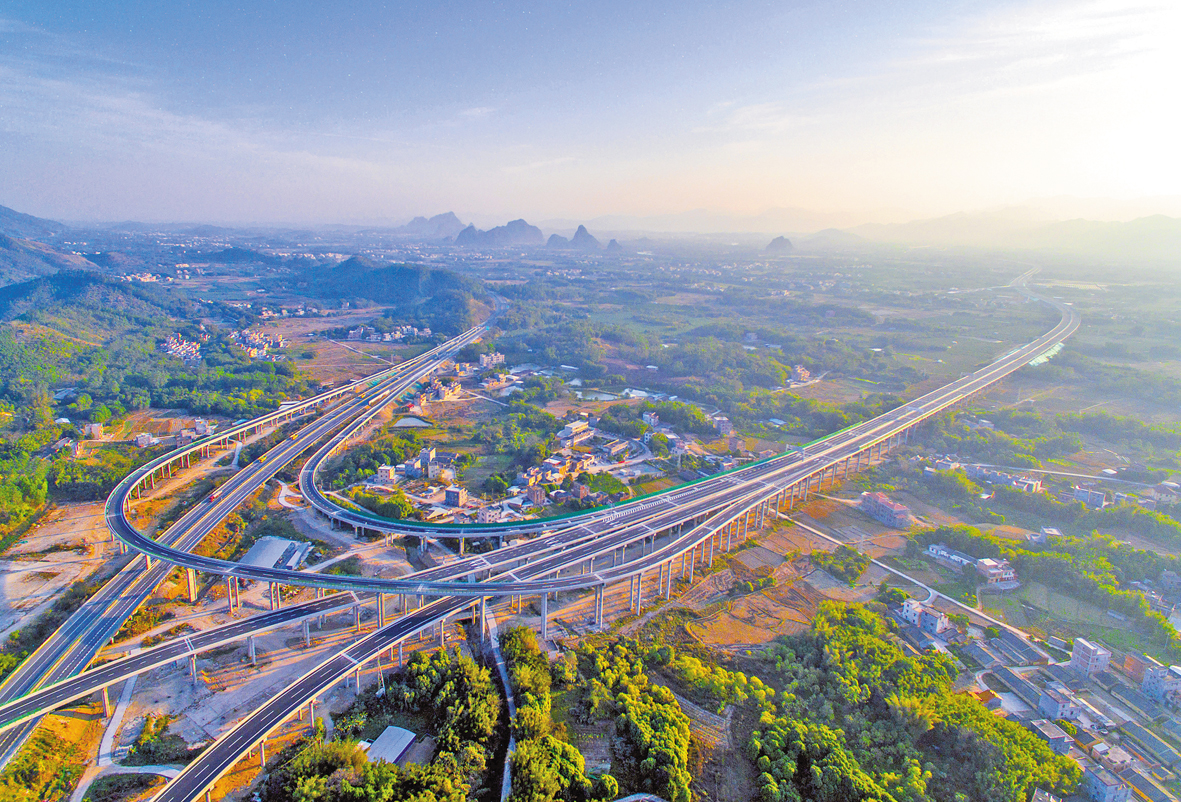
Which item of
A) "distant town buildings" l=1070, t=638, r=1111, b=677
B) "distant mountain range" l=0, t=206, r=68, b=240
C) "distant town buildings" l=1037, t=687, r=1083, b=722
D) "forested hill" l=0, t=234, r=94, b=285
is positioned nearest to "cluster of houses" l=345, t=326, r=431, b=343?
"forested hill" l=0, t=234, r=94, b=285

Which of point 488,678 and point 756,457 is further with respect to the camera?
point 756,457

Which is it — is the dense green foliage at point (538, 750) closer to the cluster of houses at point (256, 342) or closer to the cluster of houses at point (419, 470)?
the cluster of houses at point (419, 470)

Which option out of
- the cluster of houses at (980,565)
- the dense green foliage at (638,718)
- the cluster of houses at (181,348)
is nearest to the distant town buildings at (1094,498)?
the cluster of houses at (980,565)

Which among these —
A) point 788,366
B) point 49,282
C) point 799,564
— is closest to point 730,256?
point 788,366

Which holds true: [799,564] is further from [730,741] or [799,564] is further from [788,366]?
[788,366]

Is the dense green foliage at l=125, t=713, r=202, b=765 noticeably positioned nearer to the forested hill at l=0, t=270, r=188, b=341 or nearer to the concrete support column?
the concrete support column

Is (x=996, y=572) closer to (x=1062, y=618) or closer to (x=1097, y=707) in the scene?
(x=1062, y=618)
